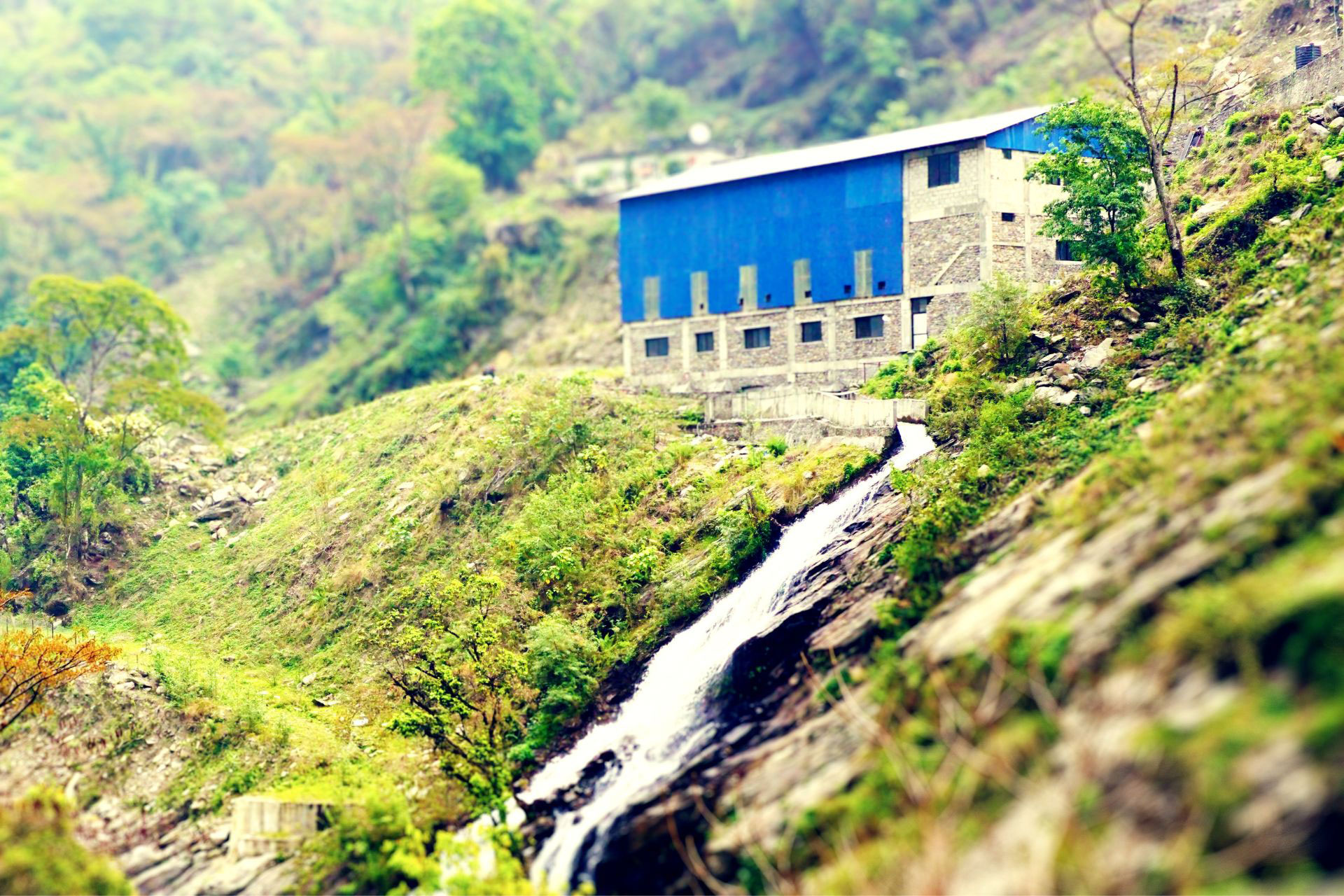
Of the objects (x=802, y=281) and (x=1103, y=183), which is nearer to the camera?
(x=1103, y=183)

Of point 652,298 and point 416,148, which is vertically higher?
point 416,148

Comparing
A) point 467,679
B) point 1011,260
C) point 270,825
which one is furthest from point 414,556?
point 1011,260

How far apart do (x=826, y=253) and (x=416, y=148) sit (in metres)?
38.3

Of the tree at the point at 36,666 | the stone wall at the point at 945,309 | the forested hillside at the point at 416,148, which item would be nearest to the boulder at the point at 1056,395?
the stone wall at the point at 945,309

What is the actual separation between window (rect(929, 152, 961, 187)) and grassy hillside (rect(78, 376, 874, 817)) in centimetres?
1233

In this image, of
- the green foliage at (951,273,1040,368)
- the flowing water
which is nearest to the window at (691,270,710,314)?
the green foliage at (951,273,1040,368)

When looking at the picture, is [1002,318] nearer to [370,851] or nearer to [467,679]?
[467,679]

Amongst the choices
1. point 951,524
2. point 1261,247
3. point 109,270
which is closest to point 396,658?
point 951,524

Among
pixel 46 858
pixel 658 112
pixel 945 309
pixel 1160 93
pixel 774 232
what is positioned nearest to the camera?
pixel 46 858

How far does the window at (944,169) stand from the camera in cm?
4656

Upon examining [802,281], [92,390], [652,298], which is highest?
[802,281]

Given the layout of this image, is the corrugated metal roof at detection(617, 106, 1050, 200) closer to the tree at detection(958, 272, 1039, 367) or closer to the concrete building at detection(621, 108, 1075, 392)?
the concrete building at detection(621, 108, 1075, 392)

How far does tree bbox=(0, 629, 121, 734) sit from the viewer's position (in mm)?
35188

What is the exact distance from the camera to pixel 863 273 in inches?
1895
